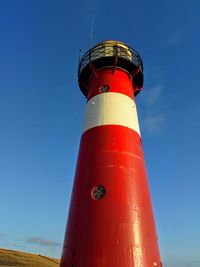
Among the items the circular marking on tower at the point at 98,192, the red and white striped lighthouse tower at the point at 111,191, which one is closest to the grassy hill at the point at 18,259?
the red and white striped lighthouse tower at the point at 111,191

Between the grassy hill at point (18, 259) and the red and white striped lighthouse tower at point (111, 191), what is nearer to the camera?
the red and white striped lighthouse tower at point (111, 191)

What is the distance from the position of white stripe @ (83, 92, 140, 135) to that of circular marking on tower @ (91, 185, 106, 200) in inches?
133

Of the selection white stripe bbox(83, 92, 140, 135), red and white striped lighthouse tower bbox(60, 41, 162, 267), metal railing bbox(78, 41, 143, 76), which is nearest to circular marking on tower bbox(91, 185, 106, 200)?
red and white striped lighthouse tower bbox(60, 41, 162, 267)

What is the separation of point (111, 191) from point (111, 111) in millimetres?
4384

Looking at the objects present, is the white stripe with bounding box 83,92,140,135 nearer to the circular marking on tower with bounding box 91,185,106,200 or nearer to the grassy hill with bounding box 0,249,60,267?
the circular marking on tower with bounding box 91,185,106,200

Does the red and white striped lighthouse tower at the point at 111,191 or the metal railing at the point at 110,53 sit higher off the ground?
the metal railing at the point at 110,53

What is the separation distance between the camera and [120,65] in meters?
16.0

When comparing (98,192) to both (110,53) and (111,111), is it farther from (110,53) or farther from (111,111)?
(110,53)

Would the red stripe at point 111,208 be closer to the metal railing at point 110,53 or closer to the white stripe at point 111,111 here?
the white stripe at point 111,111

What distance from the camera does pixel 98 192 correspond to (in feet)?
36.7

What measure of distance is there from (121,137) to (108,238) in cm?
470

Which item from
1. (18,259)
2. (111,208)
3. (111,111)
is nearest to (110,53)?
(111,111)

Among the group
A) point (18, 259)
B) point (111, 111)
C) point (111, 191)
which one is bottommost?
point (111, 191)

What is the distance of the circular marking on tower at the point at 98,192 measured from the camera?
11.0 m
